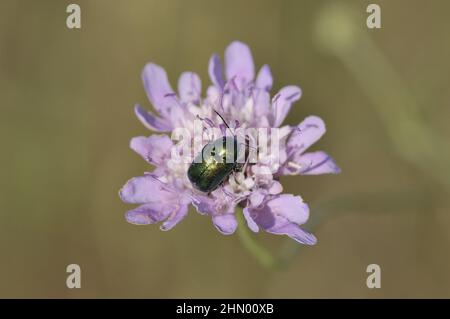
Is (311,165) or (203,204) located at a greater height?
(311,165)

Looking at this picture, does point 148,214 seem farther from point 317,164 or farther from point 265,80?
point 265,80

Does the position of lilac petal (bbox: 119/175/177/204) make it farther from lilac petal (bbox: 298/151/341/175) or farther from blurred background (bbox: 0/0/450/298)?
blurred background (bbox: 0/0/450/298)

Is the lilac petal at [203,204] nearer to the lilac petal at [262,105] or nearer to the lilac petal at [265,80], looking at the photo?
the lilac petal at [262,105]

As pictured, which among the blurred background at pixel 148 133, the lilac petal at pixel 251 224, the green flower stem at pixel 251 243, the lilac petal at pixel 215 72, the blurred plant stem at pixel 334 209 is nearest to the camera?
the lilac petal at pixel 251 224

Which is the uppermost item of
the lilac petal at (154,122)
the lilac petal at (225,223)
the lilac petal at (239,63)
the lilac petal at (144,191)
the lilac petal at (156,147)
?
the lilac petal at (239,63)

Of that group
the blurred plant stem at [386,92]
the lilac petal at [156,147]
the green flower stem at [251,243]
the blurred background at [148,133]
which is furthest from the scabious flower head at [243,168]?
the blurred background at [148,133]

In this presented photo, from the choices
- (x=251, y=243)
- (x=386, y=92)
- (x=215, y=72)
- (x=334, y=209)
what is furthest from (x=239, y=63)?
(x=386, y=92)
